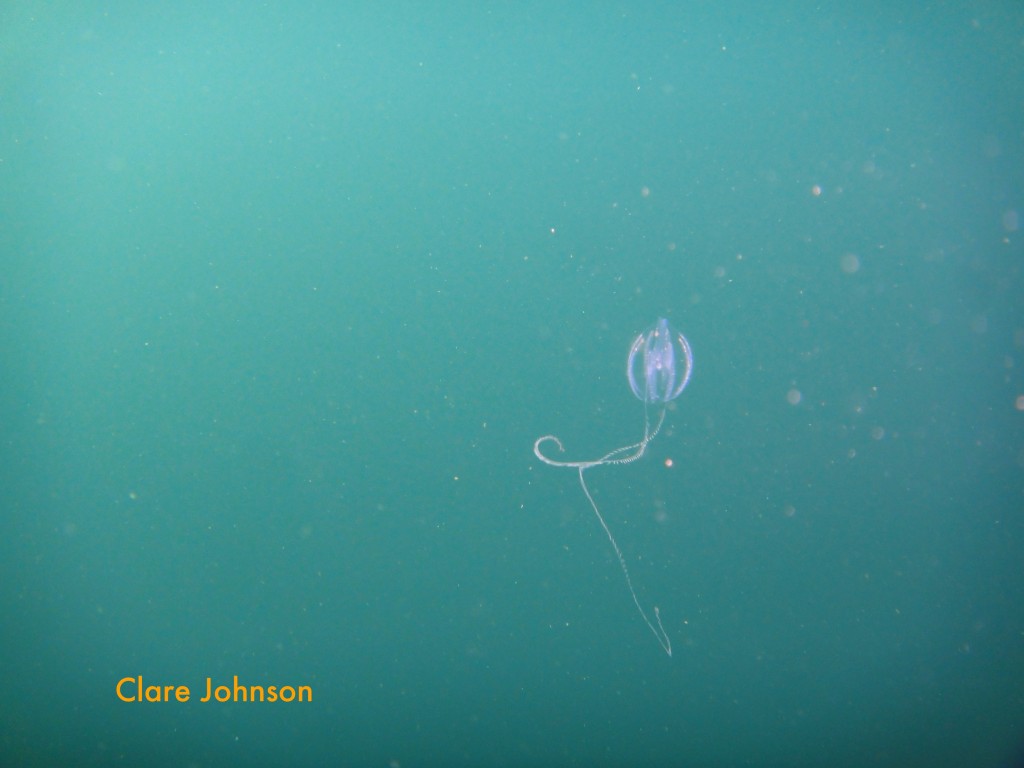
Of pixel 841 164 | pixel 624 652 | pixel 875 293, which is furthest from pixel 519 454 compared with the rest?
pixel 841 164

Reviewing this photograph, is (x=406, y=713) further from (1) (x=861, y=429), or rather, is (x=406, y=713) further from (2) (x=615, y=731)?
(1) (x=861, y=429)

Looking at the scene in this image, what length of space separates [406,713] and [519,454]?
1.17m

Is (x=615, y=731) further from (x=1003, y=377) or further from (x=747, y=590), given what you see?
(x=1003, y=377)

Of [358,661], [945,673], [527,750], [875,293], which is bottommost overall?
[945,673]

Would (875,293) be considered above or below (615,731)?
above

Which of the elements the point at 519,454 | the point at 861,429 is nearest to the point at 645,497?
the point at 519,454

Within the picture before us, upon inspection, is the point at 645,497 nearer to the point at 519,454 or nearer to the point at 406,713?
the point at 519,454

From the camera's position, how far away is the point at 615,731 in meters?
2.26

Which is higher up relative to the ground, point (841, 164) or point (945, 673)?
point (841, 164)

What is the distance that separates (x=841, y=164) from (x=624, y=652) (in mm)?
2204

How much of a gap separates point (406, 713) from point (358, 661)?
29 centimetres

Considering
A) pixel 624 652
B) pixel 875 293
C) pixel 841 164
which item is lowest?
pixel 624 652

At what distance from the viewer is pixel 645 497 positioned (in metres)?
2.28

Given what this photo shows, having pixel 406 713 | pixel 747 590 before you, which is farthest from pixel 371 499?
pixel 747 590
